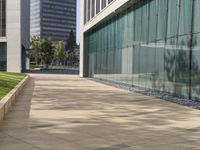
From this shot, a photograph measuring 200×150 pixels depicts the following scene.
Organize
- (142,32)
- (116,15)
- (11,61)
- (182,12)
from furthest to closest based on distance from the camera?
(11,61)
(116,15)
(142,32)
(182,12)

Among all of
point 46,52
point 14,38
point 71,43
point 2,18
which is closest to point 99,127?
point 14,38

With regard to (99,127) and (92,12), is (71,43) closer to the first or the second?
(92,12)

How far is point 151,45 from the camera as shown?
23281 mm

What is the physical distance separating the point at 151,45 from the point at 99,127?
13533 millimetres

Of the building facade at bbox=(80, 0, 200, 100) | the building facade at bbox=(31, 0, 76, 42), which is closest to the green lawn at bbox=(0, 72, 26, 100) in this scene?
the building facade at bbox=(80, 0, 200, 100)

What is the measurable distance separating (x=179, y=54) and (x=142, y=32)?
20.6 ft

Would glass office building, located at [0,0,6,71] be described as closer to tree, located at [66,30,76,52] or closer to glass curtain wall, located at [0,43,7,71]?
glass curtain wall, located at [0,43,7,71]

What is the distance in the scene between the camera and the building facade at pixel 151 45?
711 inches

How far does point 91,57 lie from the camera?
4509 cm

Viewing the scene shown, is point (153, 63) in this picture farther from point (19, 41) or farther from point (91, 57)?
point (19, 41)

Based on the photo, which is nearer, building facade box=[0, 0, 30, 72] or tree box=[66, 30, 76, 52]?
building facade box=[0, 0, 30, 72]

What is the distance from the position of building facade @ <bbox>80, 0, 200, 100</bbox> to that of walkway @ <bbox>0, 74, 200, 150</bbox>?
144 inches

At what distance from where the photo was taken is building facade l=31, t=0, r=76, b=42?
149 meters

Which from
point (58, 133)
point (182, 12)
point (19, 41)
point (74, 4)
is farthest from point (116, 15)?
point (74, 4)
